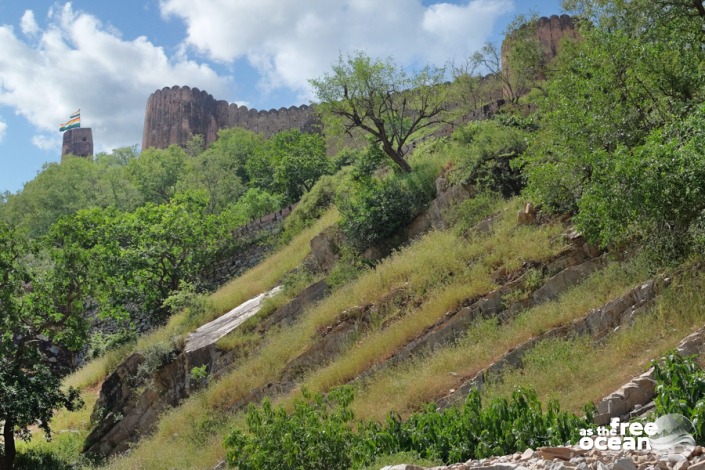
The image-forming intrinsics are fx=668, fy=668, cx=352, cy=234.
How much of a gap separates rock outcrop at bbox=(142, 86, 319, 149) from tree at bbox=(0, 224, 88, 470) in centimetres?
5136

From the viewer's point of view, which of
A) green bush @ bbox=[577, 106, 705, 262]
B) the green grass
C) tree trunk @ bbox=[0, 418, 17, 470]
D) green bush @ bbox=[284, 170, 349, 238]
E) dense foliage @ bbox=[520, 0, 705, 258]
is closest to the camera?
green bush @ bbox=[577, 106, 705, 262]

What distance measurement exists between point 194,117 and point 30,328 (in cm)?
5786

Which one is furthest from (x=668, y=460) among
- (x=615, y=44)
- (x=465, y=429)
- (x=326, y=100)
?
(x=326, y=100)

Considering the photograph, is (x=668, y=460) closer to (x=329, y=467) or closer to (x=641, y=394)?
(x=641, y=394)

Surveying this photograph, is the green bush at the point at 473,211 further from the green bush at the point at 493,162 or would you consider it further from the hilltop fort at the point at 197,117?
the hilltop fort at the point at 197,117

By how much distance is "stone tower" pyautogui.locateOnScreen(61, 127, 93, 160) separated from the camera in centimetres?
8025

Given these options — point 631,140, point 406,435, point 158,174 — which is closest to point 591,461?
point 406,435

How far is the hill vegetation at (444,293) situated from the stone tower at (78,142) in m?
58.0

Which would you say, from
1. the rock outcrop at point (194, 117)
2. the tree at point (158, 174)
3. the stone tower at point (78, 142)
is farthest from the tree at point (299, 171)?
the stone tower at point (78, 142)

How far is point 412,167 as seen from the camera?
22547mm

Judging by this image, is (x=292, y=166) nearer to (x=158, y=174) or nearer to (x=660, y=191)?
(x=158, y=174)

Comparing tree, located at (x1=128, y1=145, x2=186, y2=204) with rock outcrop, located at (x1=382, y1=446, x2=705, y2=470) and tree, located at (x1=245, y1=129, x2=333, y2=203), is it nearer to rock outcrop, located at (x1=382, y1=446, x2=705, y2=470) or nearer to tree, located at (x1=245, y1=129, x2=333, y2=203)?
tree, located at (x1=245, y1=129, x2=333, y2=203)

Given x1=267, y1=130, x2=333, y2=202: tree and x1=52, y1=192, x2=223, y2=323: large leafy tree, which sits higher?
x1=267, y1=130, x2=333, y2=202: tree

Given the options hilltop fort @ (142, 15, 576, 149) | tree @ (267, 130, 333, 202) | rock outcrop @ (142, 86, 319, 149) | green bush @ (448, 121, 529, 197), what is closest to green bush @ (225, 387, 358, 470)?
green bush @ (448, 121, 529, 197)
